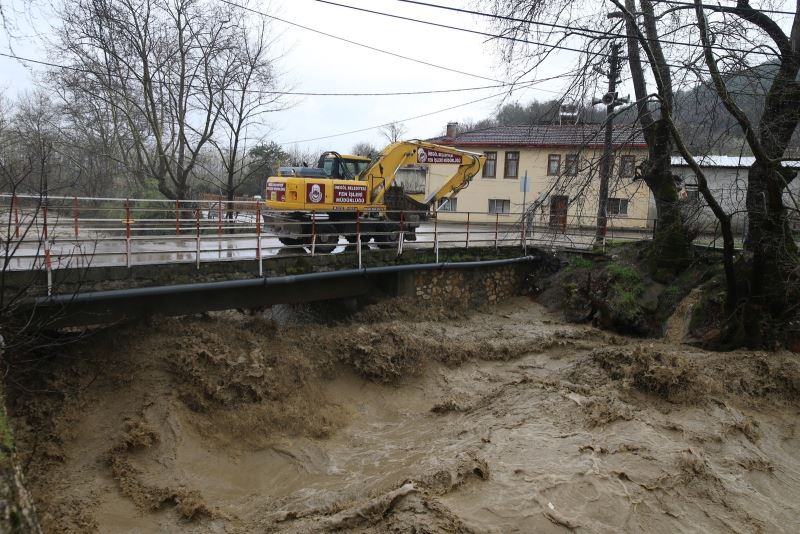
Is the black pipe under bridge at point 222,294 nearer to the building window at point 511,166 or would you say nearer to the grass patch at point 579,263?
the grass patch at point 579,263

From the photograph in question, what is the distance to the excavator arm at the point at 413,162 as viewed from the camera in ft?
44.3

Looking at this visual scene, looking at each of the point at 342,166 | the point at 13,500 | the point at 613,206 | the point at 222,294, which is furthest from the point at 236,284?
the point at 613,206

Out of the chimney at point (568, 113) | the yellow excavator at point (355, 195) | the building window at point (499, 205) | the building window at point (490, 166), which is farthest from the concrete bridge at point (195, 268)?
the building window at point (490, 166)

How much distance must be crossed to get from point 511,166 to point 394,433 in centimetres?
2347

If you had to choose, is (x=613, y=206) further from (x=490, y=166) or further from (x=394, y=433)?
(x=490, y=166)

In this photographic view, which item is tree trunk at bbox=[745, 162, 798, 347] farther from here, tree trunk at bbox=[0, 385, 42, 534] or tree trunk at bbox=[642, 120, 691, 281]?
tree trunk at bbox=[0, 385, 42, 534]

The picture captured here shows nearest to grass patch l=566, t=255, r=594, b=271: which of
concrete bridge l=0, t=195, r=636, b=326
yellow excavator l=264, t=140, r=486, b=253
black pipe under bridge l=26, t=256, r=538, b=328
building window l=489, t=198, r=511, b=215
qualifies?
concrete bridge l=0, t=195, r=636, b=326

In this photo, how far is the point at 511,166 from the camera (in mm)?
29641

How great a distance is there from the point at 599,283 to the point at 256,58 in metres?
13.7

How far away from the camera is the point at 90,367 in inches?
326

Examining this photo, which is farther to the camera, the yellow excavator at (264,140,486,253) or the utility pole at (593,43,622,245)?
the yellow excavator at (264,140,486,253)

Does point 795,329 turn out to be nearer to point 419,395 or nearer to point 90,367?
point 419,395

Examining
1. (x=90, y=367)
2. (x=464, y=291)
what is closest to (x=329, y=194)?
(x=464, y=291)

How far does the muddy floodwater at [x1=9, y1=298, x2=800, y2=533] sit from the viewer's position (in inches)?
228
